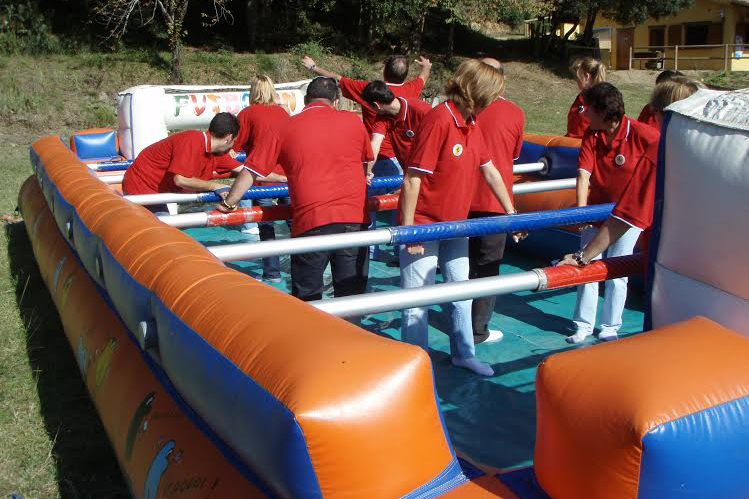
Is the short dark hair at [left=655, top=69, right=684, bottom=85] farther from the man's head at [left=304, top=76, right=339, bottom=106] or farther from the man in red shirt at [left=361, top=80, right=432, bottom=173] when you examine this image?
the man's head at [left=304, top=76, right=339, bottom=106]

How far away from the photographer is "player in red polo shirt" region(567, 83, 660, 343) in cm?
Answer: 428

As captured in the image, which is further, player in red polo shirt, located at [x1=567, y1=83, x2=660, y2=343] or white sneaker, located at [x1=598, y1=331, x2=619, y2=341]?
white sneaker, located at [x1=598, y1=331, x2=619, y2=341]

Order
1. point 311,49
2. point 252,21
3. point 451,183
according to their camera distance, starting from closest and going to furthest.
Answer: point 451,183 → point 252,21 → point 311,49

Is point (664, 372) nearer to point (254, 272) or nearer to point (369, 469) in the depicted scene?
point (369, 469)

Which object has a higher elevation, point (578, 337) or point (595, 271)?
point (595, 271)

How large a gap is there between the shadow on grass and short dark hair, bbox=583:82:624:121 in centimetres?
302

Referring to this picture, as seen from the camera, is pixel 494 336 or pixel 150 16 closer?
pixel 494 336

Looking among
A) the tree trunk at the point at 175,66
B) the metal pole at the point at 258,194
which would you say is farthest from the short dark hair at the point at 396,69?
the tree trunk at the point at 175,66

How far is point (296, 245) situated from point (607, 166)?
1.99m

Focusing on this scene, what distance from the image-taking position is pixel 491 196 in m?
4.56

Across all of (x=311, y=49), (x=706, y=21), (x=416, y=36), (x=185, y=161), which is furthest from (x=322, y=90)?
(x=706, y=21)

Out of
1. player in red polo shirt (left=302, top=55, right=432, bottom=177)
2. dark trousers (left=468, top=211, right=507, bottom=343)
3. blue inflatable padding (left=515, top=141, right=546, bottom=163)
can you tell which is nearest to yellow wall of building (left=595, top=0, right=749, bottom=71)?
blue inflatable padding (left=515, top=141, right=546, bottom=163)

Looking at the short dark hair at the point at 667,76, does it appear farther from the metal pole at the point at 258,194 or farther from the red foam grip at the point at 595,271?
the red foam grip at the point at 595,271

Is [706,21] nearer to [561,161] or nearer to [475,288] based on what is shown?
[561,161]
